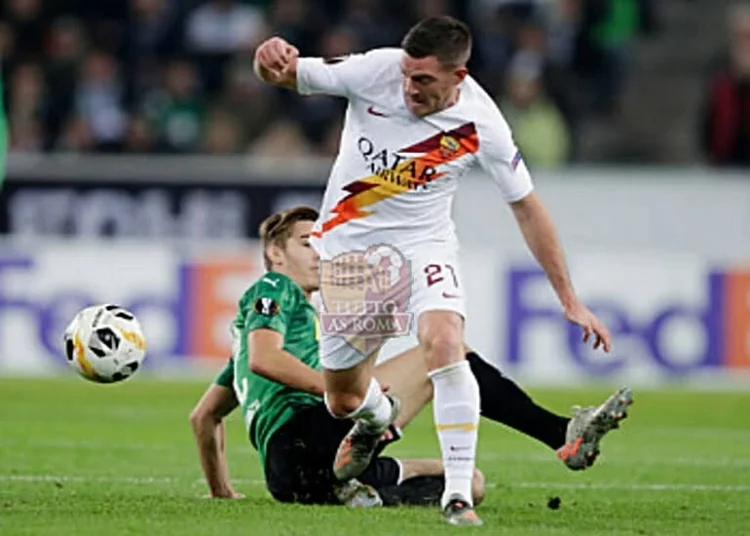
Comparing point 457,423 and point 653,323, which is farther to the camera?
point 653,323

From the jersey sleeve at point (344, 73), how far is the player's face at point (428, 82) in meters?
0.14

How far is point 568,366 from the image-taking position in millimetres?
17328

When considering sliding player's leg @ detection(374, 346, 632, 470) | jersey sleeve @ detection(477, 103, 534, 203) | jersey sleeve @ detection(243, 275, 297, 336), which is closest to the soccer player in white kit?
jersey sleeve @ detection(477, 103, 534, 203)

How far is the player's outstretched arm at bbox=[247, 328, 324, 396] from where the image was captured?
821 centimetres

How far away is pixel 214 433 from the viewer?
865 cm

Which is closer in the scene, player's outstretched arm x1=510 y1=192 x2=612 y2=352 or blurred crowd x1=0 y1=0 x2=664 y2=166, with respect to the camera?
player's outstretched arm x1=510 y1=192 x2=612 y2=352

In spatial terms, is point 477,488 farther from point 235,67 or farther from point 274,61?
point 235,67

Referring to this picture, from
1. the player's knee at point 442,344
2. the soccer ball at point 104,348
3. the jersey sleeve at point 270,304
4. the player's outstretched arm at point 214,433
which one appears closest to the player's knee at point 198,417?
the player's outstretched arm at point 214,433

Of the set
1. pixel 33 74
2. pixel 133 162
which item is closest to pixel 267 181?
pixel 133 162

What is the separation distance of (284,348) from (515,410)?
42.7 inches

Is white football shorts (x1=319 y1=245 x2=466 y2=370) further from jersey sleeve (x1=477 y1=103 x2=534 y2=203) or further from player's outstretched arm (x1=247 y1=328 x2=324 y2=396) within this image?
jersey sleeve (x1=477 y1=103 x2=534 y2=203)

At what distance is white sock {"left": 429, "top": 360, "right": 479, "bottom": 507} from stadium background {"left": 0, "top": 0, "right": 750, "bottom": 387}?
7442 mm

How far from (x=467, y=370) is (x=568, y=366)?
9.67 m

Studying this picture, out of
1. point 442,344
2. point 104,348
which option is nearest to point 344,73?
point 442,344
